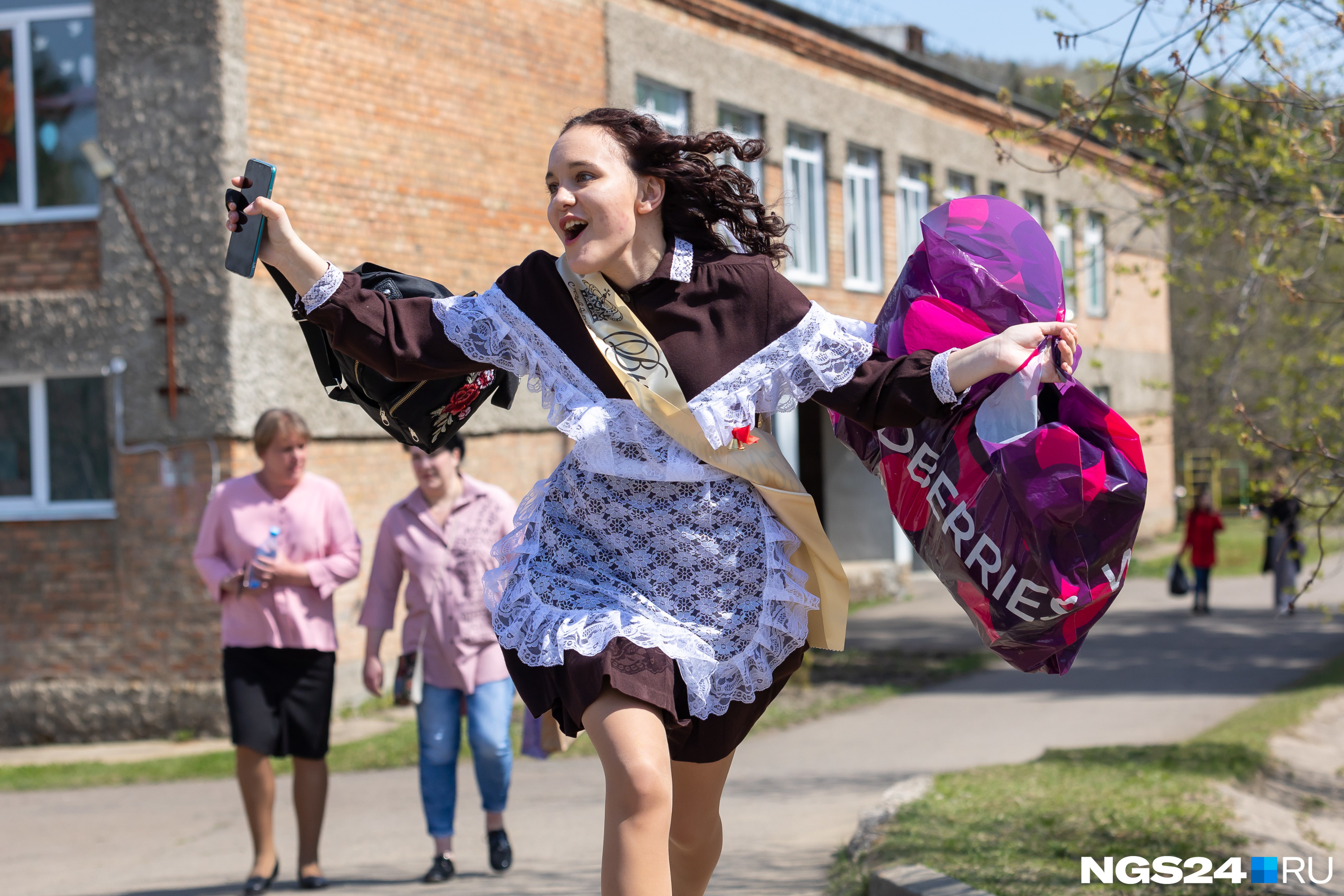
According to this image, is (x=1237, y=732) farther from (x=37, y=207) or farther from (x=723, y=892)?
(x=37, y=207)

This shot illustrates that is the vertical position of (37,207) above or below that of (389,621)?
above

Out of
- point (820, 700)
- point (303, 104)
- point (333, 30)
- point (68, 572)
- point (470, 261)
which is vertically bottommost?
point (820, 700)

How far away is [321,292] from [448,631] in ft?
11.6

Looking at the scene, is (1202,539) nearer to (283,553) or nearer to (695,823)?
(283,553)

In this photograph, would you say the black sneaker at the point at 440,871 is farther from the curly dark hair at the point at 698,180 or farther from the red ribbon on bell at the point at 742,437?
the curly dark hair at the point at 698,180

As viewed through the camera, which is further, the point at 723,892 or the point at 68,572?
the point at 68,572

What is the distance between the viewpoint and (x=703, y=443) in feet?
10.4

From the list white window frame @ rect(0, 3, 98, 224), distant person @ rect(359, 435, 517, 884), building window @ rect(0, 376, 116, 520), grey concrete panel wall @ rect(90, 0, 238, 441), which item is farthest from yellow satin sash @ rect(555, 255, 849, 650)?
white window frame @ rect(0, 3, 98, 224)

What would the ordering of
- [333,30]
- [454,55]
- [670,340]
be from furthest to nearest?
[454,55] < [333,30] < [670,340]

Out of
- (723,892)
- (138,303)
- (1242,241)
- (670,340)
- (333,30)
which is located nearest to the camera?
(670,340)

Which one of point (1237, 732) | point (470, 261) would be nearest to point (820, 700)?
point (1237, 732)

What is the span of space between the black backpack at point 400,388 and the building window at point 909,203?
58.5 ft

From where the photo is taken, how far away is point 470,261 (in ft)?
43.3

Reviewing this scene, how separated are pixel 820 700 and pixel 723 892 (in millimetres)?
6735
